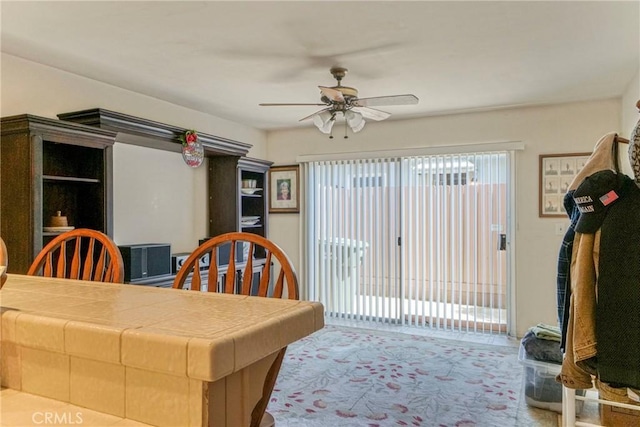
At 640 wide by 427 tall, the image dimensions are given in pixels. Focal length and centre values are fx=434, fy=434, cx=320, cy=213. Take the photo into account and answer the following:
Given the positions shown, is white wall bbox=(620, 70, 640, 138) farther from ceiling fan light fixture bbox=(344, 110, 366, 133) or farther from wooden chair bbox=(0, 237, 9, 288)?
wooden chair bbox=(0, 237, 9, 288)

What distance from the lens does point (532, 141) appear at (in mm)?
4363

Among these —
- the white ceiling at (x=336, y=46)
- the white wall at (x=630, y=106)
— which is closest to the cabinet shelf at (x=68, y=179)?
the white ceiling at (x=336, y=46)

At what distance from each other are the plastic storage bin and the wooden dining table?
2.40 meters

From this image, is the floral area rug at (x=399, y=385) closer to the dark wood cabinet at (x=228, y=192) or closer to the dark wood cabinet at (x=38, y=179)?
the dark wood cabinet at (x=228, y=192)

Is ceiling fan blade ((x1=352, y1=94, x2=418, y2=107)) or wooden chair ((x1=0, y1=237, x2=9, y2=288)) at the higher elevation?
ceiling fan blade ((x1=352, y1=94, x2=418, y2=107))

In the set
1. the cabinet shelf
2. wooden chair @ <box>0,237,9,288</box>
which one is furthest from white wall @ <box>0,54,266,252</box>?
wooden chair @ <box>0,237,9,288</box>

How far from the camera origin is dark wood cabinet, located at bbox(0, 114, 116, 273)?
2695 millimetres

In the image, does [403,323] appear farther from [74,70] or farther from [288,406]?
[74,70]

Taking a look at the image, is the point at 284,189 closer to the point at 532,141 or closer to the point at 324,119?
the point at 324,119

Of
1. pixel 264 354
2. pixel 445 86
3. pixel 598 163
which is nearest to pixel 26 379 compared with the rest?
pixel 264 354

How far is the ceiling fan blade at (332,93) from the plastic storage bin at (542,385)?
2049 mm

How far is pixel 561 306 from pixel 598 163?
58cm

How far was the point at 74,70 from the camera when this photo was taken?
127 inches

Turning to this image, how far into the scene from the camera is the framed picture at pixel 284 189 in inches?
216
